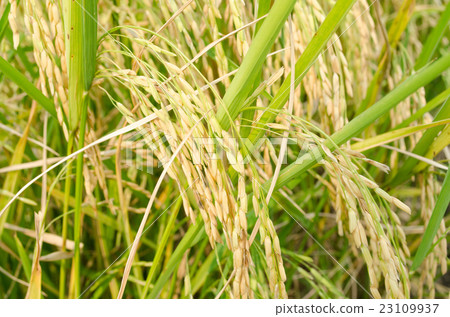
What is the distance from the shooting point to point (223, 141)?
1.45 ft

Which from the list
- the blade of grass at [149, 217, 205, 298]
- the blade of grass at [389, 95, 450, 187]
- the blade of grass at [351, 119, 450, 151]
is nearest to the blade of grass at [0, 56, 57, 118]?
the blade of grass at [149, 217, 205, 298]

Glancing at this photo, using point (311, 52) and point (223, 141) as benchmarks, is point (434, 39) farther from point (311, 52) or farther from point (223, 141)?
point (223, 141)

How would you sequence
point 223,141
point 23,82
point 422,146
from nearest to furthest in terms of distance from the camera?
point 223,141
point 23,82
point 422,146

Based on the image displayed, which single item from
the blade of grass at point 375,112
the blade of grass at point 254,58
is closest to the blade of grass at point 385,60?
the blade of grass at point 375,112

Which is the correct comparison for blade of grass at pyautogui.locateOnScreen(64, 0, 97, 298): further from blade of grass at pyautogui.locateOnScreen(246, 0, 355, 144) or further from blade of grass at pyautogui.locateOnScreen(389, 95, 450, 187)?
blade of grass at pyautogui.locateOnScreen(389, 95, 450, 187)

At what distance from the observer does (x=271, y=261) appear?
0.46 meters

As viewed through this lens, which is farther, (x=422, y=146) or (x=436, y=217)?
(x=422, y=146)

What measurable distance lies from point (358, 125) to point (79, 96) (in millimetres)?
339

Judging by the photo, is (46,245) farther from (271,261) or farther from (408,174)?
(408,174)

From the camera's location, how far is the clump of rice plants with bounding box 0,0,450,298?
45cm

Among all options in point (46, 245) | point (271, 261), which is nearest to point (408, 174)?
point (271, 261)

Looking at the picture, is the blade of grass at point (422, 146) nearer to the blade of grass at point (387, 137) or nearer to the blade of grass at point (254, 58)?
the blade of grass at point (387, 137)

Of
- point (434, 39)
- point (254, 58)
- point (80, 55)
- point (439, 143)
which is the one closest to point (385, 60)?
point (434, 39)
